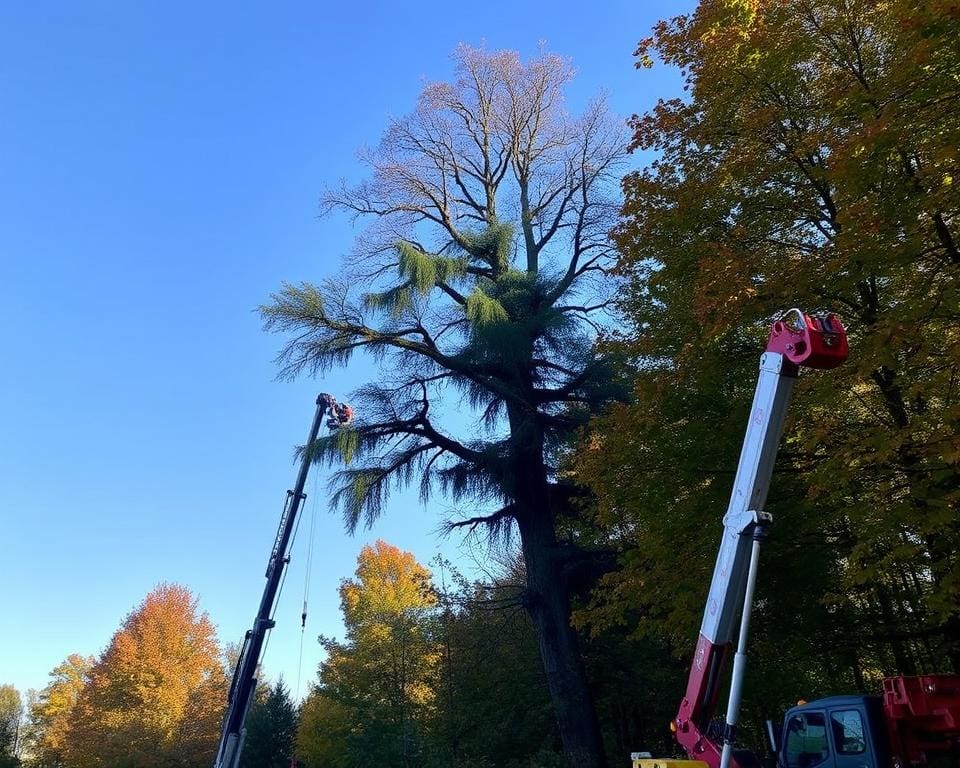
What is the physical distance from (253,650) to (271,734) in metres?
22.1

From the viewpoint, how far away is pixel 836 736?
26.2ft

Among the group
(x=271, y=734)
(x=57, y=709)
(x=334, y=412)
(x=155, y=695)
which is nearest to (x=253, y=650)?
(x=334, y=412)

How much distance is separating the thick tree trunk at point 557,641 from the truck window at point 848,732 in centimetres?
859

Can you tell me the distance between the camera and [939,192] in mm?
7277

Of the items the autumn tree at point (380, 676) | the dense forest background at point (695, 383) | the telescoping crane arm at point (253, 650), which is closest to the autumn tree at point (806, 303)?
the dense forest background at point (695, 383)

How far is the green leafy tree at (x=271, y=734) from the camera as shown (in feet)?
104

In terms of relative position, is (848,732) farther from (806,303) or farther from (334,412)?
(334,412)

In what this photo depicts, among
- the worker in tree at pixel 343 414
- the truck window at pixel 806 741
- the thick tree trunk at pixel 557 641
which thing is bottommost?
the truck window at pixel 806 741

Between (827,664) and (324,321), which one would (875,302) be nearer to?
(827,664)

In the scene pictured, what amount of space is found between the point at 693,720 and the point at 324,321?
44.6ft

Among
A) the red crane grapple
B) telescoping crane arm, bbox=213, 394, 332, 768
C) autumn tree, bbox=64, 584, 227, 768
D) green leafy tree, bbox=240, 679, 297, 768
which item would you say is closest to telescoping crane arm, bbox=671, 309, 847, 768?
the red crane grapple

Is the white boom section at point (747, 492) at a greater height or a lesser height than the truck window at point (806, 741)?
greater

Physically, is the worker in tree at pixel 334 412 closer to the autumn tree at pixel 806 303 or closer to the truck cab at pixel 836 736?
the autumn tree at pixel 806 303

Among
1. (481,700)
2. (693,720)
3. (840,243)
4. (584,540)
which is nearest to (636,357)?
(840,243)
